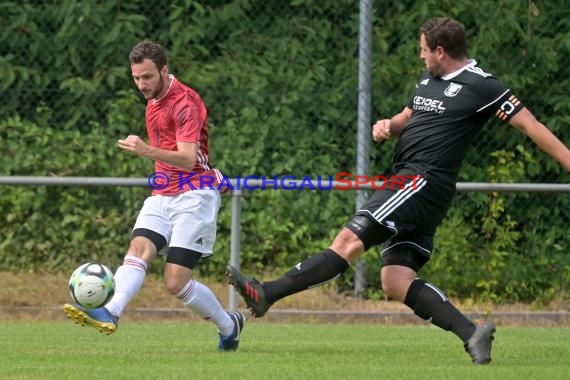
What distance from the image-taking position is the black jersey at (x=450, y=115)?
7.15 m

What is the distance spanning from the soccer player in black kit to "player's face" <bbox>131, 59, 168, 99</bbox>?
138 centimetres

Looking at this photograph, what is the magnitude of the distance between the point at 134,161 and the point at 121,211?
499 millimetres

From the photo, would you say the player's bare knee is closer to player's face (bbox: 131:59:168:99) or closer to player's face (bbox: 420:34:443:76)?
player's face (bbox: 420:34:443:76)

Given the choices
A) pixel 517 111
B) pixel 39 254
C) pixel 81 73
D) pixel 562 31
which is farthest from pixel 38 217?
pixel 517 111

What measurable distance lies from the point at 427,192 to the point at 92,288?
1921 millimetres

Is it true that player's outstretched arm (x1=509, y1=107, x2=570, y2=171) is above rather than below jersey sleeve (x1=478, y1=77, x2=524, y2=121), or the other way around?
below

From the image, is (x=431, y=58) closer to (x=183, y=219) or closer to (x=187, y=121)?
(x=187, y=121)

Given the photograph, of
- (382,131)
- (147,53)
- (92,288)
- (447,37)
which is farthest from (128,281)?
(447,37)

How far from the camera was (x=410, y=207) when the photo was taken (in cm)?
714

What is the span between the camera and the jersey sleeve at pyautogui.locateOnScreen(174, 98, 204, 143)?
773cm

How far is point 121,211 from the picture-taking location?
12.0 metres

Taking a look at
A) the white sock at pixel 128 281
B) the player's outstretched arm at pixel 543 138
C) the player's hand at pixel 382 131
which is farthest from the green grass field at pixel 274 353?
the player's hand at pixel 382 131

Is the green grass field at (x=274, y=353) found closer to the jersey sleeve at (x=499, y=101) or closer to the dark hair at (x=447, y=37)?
the jersey sleeve at (x=499, y=101)

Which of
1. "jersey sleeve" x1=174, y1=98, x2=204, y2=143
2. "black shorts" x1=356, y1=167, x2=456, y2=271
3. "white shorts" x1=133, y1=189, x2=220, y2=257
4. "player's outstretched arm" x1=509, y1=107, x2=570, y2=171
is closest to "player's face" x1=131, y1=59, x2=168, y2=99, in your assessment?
"jersey sleeve" x1=174, y1=98, x2=204, y2=143
